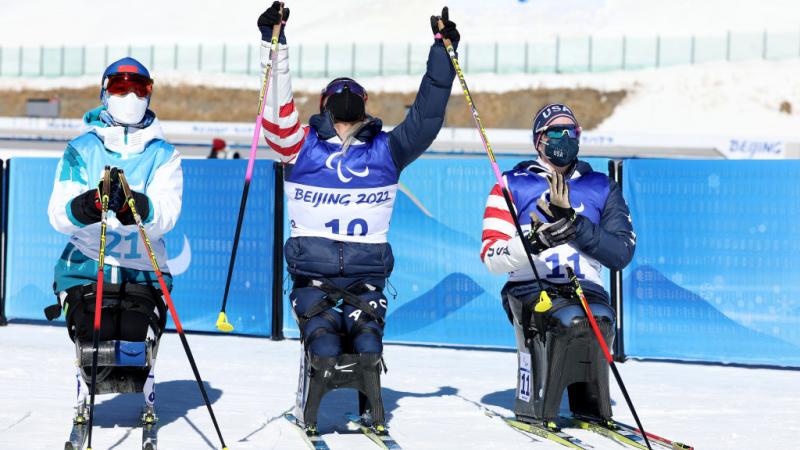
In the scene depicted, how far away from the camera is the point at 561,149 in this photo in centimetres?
712

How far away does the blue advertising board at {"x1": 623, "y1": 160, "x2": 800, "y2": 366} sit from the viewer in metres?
10.2

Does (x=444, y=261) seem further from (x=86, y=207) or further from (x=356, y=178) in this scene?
(x=86, y=207)

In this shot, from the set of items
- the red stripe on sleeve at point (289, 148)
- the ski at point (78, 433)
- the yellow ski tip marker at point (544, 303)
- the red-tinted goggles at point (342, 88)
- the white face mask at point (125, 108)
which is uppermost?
the red-tinted goggles at point (342, 88)

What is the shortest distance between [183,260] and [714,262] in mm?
5060

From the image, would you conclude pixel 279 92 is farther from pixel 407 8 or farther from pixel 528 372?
pixel 407 8

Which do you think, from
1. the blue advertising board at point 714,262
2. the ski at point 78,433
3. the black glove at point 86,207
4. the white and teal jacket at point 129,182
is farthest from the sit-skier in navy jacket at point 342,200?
the blue advertising board at point 714,262

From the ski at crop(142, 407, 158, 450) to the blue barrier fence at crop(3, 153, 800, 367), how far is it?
4.26 meters

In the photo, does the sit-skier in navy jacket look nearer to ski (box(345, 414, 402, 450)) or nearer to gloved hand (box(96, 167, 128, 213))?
ski (box(345, 414, 402, 450))

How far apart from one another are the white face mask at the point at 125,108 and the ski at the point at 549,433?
2883 mm

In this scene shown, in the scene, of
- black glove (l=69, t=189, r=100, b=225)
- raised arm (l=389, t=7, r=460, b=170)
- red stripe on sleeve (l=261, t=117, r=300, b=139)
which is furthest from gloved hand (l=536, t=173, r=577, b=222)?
black glove (l=69, t=189, r=100, b=225)

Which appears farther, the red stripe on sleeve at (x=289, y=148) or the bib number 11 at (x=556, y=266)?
the bib number 11 at (x=556, y=266)

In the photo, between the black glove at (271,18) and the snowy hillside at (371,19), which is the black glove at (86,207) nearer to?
the black glove at (271,18)

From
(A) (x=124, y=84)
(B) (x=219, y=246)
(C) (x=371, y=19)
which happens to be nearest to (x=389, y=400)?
(A) (x=124, y=84)

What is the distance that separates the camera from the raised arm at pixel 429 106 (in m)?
6.73
